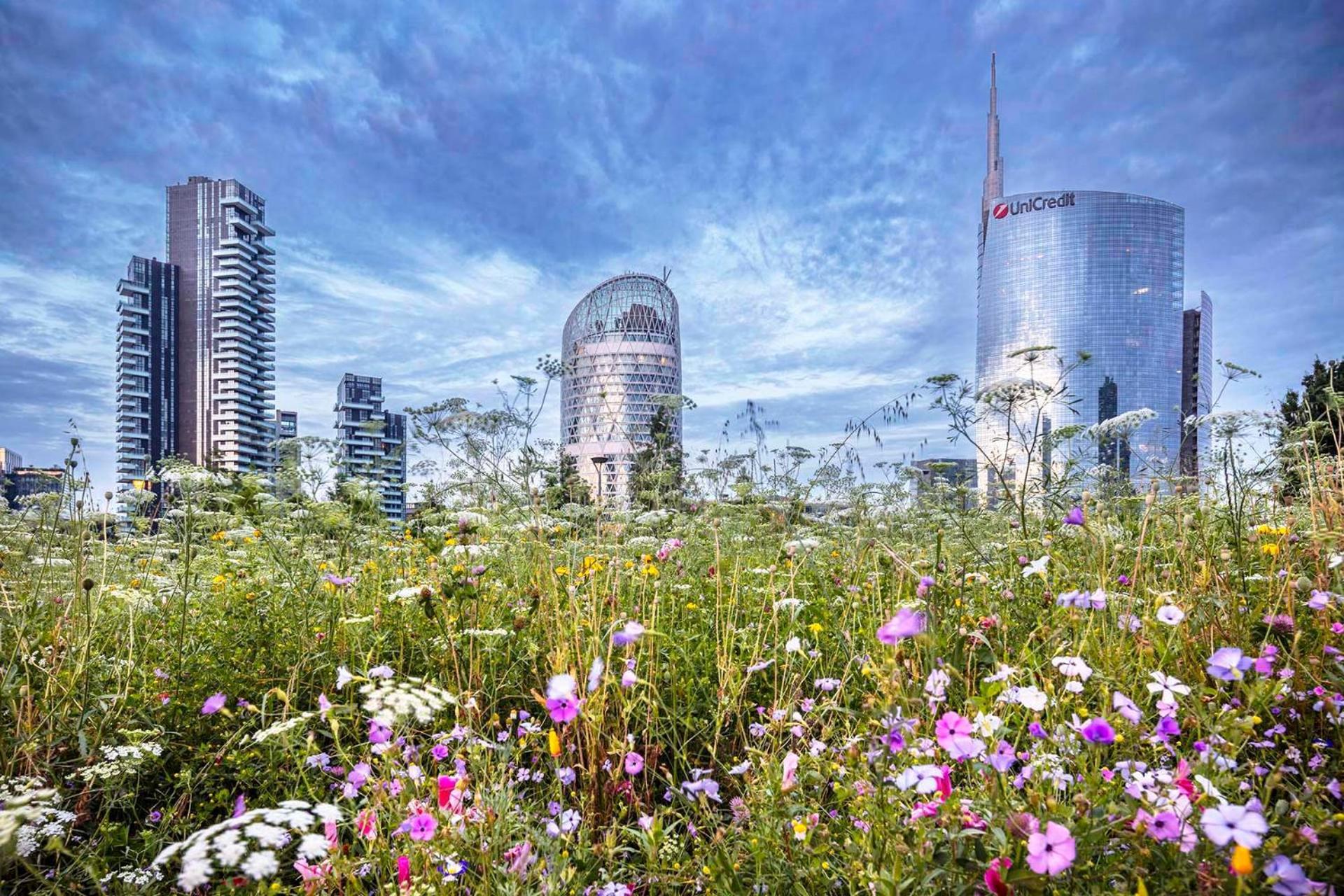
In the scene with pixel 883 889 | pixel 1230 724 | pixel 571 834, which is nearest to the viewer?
pixel 883 889

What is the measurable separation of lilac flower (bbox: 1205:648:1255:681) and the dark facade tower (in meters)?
92.6

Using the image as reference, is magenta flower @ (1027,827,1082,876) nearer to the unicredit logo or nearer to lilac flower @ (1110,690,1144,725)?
lilac flower @ (1110,690,1144,725)

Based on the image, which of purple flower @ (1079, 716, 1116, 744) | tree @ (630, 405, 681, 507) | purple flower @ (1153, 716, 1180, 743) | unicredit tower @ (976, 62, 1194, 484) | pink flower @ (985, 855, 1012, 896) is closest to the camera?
pink flower @ (985, 855, 1012, 896)

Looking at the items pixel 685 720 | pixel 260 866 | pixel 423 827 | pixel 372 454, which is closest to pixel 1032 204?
pixel 372 454

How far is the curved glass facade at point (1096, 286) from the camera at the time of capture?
8206 cm

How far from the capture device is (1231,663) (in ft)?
3.42

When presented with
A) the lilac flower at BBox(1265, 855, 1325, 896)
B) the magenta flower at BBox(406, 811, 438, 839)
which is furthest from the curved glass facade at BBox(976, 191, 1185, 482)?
the magenta flower at BBox(406, 811, 438, 839)

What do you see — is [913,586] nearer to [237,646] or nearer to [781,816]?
[781,816]

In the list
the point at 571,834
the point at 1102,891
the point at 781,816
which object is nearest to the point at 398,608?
the point at 571,834

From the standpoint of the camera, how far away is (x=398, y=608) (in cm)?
269

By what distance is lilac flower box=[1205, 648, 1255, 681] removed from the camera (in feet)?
3.42

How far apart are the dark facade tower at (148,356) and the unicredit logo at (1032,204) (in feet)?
394

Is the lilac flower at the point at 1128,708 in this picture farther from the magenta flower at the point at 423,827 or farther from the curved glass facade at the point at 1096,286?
the curved glass facade at the point at 1096,286

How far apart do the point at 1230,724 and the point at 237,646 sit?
9.77ft
